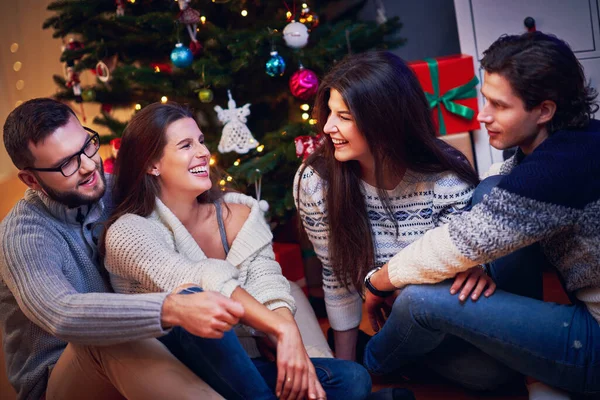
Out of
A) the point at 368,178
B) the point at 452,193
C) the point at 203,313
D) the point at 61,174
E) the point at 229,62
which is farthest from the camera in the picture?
the point at 229,62

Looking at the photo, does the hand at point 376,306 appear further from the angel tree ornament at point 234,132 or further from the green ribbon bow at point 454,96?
the green ribbon bow at point 454,96

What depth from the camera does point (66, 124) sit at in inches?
63.9

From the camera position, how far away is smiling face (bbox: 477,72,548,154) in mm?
1422

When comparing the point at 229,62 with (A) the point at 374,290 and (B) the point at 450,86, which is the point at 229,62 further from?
(A) the point at 374,290

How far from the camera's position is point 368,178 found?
1.80 metres

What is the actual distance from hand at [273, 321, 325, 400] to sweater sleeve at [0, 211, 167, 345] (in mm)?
278

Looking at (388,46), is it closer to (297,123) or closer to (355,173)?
(297,123)

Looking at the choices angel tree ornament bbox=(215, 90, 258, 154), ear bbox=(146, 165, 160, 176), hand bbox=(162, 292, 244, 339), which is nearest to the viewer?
hand bbox=(162, 292, 244, 339)

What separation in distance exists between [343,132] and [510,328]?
25.8 inches

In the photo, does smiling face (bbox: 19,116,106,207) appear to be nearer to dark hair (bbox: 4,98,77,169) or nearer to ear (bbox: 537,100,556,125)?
dark hair (bbox: 4,98,77,169)

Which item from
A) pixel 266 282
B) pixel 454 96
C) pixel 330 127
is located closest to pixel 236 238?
pixel 266 282

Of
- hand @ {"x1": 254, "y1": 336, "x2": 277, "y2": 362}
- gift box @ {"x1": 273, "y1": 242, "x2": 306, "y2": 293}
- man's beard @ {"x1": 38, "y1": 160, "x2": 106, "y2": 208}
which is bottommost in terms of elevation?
gift box @ {"x1": 273, "y1": 242, "x2": 306, "y2": 293}

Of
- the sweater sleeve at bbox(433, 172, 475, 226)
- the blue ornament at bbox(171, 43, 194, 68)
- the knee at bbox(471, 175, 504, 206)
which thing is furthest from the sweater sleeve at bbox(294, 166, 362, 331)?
the blue ornament at bbox(171, 43, 194, 68)

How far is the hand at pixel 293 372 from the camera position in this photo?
1397 millimetres
